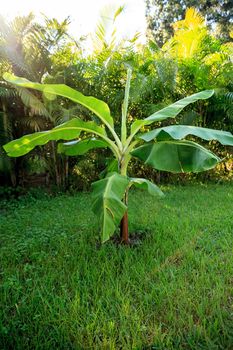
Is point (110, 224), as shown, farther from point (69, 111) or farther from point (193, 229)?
point (69, 111)

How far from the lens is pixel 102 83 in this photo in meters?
7.04

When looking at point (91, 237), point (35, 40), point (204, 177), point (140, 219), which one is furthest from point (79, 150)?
point (204, 177)

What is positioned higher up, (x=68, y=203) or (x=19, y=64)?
(x=19, y=64)

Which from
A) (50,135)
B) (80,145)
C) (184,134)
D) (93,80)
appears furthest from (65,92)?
(93,80)

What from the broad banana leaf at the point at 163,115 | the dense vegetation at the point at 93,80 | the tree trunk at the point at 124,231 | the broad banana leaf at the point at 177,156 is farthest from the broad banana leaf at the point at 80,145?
the dense vegetation at the point at 93,80

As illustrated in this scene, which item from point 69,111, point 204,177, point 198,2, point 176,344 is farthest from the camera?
point 198,2

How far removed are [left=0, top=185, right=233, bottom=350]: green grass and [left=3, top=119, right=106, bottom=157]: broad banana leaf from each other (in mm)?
1076

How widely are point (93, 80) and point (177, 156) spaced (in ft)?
14.5

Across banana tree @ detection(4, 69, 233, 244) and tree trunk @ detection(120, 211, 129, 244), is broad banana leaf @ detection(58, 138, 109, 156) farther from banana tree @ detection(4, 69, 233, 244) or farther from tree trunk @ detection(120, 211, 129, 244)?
tree trunk @ detection(120, 211, 129, 244)

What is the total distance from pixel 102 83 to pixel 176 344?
605cm

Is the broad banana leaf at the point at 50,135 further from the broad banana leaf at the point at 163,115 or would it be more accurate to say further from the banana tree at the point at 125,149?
the broad banana leaf at the point at 163,115

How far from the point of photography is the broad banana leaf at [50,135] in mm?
3201

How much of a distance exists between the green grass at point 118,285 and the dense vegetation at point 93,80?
88.4 inches

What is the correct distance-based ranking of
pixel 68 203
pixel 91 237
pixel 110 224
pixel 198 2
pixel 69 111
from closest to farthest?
pixel 110 224, pixel 91 237, pixel 68 203, pixel 69 111, pixel 198 2
